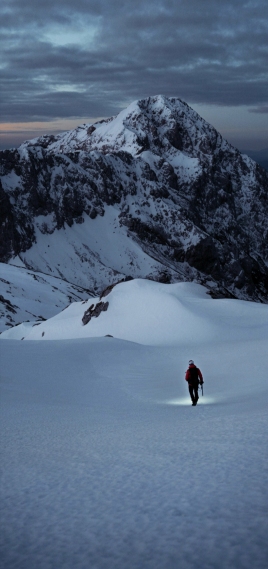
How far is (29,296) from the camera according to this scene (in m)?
92.6

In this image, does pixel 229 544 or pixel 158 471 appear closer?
pixel 229 544

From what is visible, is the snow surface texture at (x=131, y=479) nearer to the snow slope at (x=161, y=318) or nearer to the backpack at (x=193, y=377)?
the backpack at (x=193, y=377)

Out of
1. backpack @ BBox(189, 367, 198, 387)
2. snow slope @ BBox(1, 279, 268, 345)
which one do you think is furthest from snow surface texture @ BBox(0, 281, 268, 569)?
snow slope @ BBox(1, 279, 268, 345)

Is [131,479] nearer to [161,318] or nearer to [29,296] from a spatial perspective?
[161,318]

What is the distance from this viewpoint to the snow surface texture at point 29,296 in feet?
266

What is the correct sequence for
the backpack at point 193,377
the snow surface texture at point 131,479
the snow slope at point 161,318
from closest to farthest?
the snow surface texture at point 131,479
the backpack at point 193,377
the snow slope at point 161,318

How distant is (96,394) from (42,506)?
12934 mm

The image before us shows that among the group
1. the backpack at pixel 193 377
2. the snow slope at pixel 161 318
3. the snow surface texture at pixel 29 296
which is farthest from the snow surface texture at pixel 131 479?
the snow surface texture at pixel 29 296

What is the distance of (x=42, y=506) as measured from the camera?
6.46 meters

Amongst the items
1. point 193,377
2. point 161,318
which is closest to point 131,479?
point 193,377

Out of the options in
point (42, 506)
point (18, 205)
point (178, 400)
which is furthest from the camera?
point (18, 205)

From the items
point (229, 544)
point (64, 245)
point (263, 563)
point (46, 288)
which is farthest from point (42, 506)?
point (64, 245)

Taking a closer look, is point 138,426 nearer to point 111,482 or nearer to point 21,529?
point 111,482

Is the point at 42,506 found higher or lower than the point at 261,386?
higher
